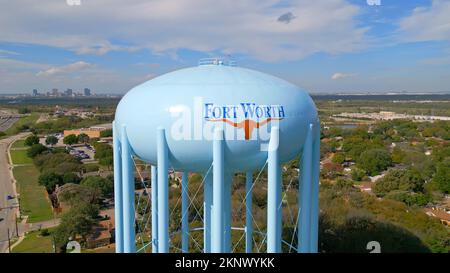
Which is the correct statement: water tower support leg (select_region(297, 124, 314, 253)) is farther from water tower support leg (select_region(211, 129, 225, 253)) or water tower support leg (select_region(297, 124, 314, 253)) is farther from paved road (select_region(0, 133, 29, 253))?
paved road (select_region(0, 133, 29, 253))

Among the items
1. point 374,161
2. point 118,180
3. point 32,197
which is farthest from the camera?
point 374,161

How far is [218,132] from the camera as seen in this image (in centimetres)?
1055

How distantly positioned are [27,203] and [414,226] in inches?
1418

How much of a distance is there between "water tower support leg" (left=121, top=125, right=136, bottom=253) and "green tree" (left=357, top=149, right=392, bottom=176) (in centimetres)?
4740

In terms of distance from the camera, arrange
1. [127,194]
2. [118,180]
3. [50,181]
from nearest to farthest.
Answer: [127,194] < [118,180] < [50,181]

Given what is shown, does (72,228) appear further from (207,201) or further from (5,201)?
(207,201)

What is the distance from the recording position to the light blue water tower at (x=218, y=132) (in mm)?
10828

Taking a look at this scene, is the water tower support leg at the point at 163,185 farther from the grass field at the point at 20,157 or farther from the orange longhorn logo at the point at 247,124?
the grass field at the point at 20,157

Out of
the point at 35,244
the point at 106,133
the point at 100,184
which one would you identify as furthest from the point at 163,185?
the point at 106,133

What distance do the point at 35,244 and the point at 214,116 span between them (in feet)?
84.2

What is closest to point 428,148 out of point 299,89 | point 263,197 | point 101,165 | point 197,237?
point 263,197

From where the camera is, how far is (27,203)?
138ft

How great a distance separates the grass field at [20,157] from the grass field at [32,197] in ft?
25.4
